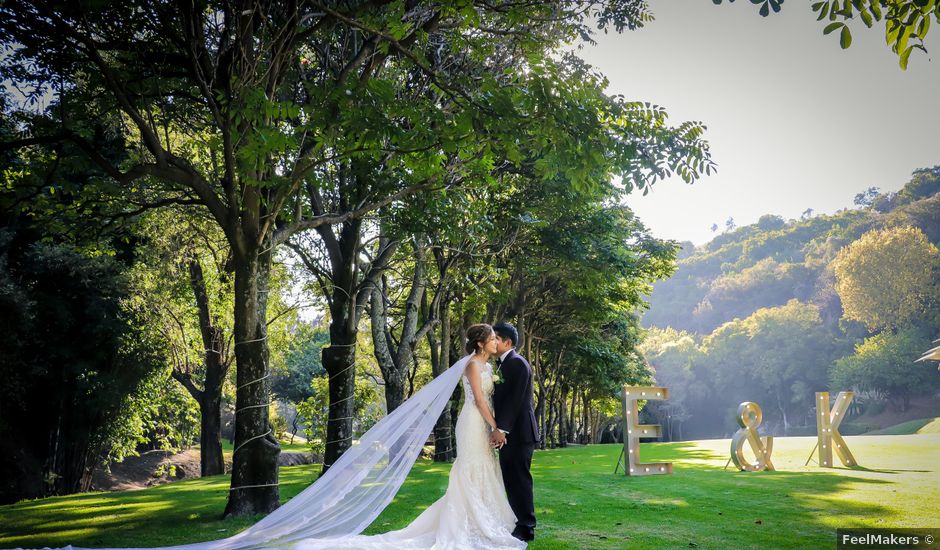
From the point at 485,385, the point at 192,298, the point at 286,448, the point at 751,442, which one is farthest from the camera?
the point at 286,448

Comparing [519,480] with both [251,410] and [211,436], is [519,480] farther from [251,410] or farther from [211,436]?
[211,436]

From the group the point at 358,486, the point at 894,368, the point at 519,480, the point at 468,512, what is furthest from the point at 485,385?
the point at 894,368

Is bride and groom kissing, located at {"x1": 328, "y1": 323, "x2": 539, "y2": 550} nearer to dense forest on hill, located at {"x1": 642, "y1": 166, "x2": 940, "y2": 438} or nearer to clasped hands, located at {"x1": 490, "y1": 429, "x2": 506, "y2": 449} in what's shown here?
clasped hands, located at {"x1": 490, "y1": 429, "x2": 506, "y2": 449}

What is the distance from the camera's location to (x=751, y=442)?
1733 cm

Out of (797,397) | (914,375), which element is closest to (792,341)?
(797,397)

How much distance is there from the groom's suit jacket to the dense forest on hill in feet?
252

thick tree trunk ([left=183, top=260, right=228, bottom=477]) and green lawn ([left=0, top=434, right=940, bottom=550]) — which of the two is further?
thick tree trunk ([left=183, top=260, right=228, bottom=477])

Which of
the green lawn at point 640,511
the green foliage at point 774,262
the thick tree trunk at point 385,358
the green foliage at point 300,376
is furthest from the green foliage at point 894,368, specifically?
the thick tree trunk at point 385,358

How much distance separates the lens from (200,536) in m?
8.73

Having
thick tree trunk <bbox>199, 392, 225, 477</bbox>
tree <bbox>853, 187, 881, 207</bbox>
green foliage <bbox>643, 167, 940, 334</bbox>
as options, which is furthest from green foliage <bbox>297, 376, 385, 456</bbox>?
tree <bbox>853, 187, 881, 207</bbox>

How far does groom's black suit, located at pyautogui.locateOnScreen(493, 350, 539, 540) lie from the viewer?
8117 millimetres

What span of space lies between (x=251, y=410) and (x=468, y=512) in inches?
162

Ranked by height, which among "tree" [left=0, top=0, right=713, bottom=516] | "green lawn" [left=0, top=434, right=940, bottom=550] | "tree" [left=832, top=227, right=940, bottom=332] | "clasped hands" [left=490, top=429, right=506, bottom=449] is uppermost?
"tree" [left=832, top=227, right=940, bottom=332]

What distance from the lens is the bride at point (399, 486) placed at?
7535 mm
